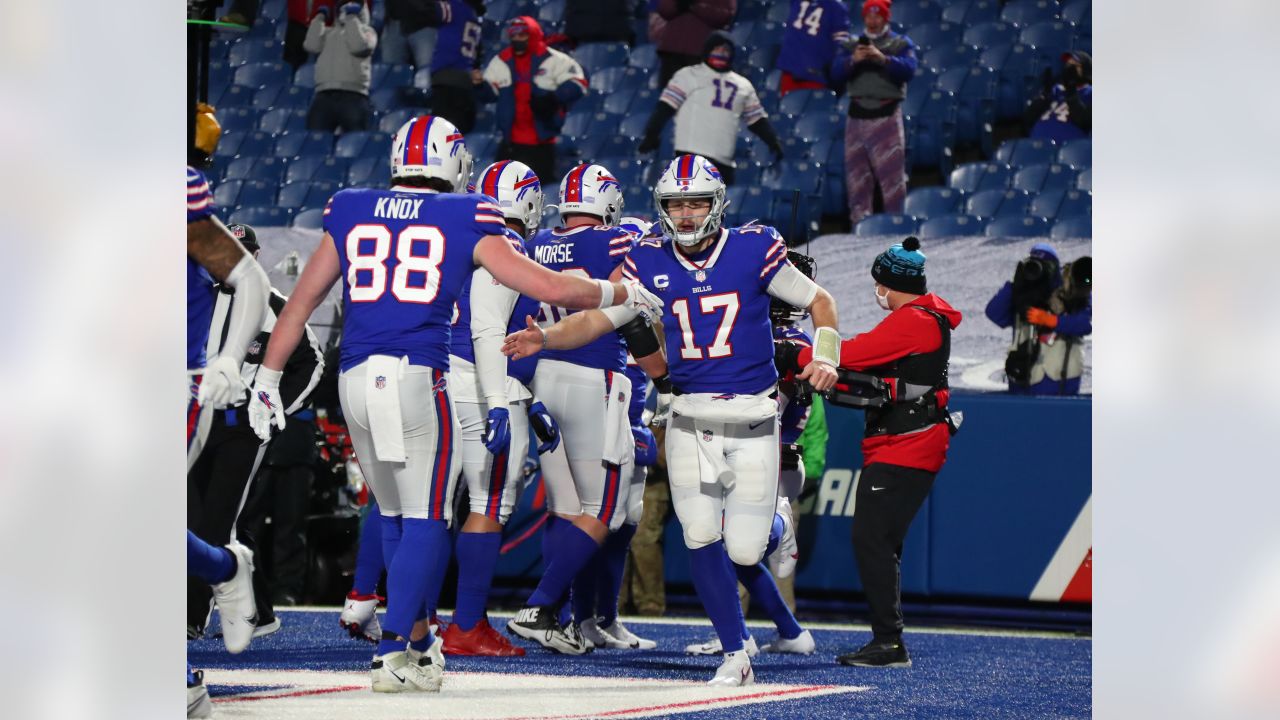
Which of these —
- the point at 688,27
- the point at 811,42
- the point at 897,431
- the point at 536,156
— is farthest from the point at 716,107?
the point at 897,431

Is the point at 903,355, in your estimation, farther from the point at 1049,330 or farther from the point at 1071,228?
the point at 1071,228

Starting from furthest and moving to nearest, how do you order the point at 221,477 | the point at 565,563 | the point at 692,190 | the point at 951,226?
the point at 951,226 → the point at 565,563 → the point at 221,477 → the point at 692,190

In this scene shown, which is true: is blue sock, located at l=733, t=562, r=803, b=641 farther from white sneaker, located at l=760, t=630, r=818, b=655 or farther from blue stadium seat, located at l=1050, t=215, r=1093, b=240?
blue stadium seat, located at l=1050, t=215, r=1093, b=240

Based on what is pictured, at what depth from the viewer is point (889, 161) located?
1077 centimetres

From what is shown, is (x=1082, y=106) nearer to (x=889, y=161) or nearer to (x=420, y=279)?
(x=889, y=161)

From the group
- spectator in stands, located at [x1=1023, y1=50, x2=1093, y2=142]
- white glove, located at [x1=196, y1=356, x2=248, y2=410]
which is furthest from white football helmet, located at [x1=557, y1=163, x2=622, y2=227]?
spectator in stands, located at [x1=1023, y1=50, x2=1093, y2=142]

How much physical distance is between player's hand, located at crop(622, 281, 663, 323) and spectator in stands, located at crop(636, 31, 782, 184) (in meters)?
5.31

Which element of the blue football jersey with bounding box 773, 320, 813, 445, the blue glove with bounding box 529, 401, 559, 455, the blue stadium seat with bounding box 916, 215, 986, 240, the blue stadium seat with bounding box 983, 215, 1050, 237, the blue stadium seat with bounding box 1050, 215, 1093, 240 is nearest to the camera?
the blue glove with bounding box 529, 401, 559, 455

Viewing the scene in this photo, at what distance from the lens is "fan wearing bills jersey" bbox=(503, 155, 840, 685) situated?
553cm

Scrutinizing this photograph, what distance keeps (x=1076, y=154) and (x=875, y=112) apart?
1.36 meters

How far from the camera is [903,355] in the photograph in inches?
258

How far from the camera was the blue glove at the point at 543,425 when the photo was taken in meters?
6.23

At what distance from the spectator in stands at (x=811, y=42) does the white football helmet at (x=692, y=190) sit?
5.74 m
